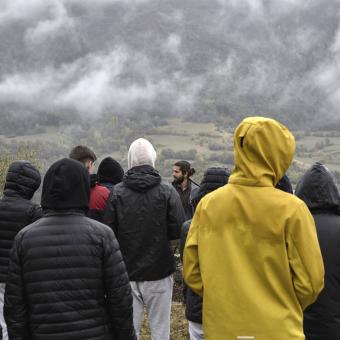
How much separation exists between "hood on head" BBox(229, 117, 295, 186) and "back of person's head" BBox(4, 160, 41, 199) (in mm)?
1894

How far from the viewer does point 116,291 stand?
8.78 feet

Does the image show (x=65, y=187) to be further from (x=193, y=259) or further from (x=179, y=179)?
(x=179, y=179)

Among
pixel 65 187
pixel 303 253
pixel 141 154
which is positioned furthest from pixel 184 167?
pixel 303 253

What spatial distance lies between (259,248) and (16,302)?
3.88ft

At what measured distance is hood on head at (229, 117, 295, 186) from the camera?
234cm

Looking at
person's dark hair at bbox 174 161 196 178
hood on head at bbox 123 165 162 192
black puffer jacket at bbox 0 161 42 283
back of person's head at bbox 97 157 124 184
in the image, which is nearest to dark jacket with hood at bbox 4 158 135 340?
black puffer jacket at bbox 0 161 42 283

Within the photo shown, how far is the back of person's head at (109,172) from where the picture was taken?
5051mm

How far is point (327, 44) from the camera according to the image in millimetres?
173875

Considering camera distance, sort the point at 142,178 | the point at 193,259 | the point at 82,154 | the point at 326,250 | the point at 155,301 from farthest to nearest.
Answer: the point at 82,154 → the point at 155,301 → the point at 142,178 → the point at 326,250 → the point at 193,259

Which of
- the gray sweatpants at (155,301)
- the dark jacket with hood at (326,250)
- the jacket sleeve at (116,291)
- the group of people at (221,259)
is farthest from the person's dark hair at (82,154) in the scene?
the dark jacket with hood at (326,250)

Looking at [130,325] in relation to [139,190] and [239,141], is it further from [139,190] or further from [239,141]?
[139,190]

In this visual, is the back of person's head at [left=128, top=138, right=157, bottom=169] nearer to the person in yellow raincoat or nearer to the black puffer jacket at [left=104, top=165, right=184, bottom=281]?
the black puffer jacket at [left=104, top=165, right=184, bottom=281]

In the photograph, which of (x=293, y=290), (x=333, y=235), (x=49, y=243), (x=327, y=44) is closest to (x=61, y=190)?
(x=49, y=243)

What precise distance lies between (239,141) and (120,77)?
551 feet
